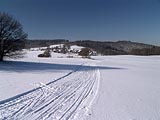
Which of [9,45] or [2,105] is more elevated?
[9,45]

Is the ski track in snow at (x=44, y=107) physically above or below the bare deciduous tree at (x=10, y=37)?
below

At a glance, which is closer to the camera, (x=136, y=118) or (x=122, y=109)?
(x=136, y=118)

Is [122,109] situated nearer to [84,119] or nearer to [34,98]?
[84,119]

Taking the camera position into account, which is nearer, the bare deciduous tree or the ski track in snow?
the ski track in snow

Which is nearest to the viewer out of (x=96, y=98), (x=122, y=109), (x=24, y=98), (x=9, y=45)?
(x=122, y=109)

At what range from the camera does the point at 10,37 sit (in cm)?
3067

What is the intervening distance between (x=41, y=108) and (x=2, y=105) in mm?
1456

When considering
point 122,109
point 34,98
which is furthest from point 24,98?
point 122,109

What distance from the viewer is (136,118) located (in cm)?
620

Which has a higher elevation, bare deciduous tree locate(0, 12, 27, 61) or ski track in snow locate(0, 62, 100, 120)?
bare deciduous tree locate(0, 12, 27, 61)

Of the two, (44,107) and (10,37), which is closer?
(44,107)

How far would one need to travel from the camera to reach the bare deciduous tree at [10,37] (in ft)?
98.6

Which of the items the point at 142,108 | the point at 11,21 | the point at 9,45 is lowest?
the point at 142,108

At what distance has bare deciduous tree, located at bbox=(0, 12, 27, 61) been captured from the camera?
98.6ft
